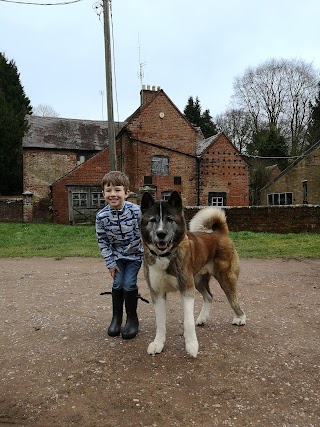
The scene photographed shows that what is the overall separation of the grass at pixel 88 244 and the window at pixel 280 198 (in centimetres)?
1776

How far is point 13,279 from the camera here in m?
7.70

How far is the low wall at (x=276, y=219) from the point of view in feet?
48.6

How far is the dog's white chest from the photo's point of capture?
12.1 feet

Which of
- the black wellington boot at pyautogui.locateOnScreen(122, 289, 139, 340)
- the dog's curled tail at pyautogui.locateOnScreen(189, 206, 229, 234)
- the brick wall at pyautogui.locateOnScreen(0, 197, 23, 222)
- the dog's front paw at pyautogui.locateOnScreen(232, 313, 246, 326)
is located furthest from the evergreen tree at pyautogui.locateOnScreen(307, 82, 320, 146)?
the black wellington boot at pyautogui.locateOnScreen(122, 289, 139, 340)

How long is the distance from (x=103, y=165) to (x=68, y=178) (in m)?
2.65

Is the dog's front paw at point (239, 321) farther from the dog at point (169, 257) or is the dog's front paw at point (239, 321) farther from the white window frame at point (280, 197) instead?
the white window frame at point (280, 197)

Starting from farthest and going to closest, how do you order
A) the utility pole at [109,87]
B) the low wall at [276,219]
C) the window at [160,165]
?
the window at [160,165] → the low wall at [276,219] → the utility pole at [109,87]

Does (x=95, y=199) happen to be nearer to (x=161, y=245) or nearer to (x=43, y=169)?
(x=43, y=169)

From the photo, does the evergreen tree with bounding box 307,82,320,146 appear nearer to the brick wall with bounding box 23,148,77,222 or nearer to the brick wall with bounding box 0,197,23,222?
the brick wall with bounding box 23,148,77,222

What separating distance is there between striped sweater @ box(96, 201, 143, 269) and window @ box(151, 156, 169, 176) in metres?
21.1

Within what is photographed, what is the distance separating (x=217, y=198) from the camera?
26.2 metres

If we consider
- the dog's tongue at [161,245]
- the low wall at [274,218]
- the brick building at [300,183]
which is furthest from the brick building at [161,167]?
the dog's tongue at [161,245]

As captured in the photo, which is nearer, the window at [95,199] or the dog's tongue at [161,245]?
the dog's tongue at [161,245]

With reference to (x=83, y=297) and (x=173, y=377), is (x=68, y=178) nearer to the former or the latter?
(x=83, y=297)
